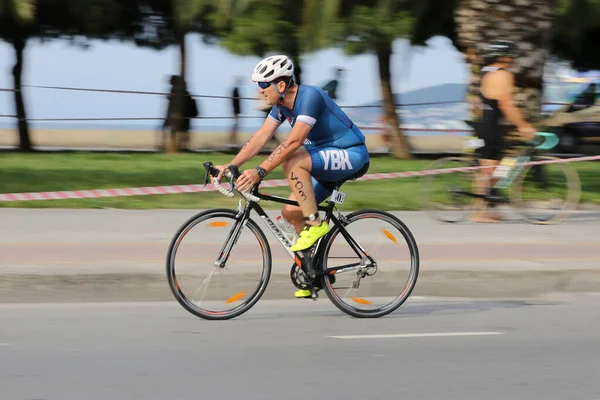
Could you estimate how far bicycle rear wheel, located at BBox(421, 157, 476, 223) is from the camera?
11789 millimetres

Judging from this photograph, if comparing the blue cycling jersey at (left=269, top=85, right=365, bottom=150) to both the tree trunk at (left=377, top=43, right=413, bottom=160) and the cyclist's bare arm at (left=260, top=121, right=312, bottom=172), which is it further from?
the tree trunk at (left=377, top=43, right=413, bottom=160)

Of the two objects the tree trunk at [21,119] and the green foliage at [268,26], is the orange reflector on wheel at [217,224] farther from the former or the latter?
the tree trunk at [21,119]

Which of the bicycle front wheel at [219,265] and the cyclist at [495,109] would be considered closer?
the bicycle front wheel at [219,265]

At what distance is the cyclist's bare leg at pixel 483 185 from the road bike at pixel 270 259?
4.14 meters

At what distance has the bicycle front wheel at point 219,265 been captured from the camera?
23.4 feet

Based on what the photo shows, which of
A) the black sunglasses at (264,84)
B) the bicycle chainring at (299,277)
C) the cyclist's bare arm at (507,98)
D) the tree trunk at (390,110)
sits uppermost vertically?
the black sunglasses at (264,84)

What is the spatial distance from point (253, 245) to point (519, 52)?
725cm

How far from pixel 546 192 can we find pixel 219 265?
549 cm

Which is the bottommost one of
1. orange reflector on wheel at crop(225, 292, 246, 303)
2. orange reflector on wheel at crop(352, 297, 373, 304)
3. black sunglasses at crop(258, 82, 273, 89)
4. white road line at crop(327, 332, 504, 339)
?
orange reflector on wheel at crop(352, 297, 373, 304)

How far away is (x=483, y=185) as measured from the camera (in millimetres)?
11703

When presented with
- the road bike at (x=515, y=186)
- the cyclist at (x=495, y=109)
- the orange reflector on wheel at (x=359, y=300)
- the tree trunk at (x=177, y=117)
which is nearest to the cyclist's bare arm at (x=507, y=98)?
the cyclist at (x=495, y=109)

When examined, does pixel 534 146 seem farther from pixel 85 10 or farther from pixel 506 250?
pixel 85 10

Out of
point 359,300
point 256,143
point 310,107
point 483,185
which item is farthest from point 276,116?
point 483,185

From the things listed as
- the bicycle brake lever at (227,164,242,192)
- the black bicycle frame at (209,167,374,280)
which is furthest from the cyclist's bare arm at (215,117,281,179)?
the black bicycle frame at (209,167,374,280)
